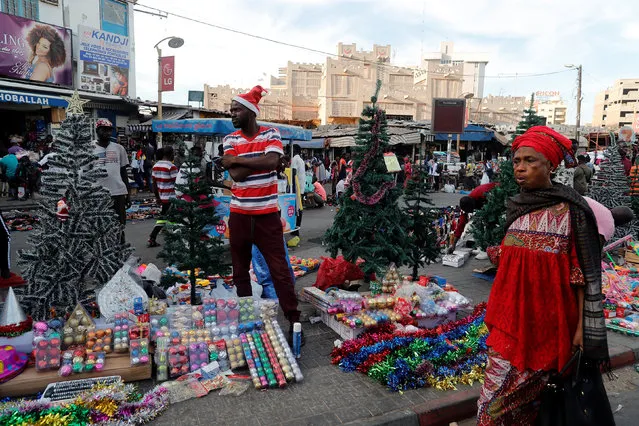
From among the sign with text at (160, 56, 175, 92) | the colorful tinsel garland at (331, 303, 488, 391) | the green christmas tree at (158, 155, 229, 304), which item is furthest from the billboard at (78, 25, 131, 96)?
the colorful tinsel garland at (331, 303, 488, 391)

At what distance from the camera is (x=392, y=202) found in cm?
539

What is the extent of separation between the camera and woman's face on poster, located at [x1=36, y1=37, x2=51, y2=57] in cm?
1712

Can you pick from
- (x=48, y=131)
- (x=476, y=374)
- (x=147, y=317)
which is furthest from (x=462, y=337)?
(x=48, y=131)

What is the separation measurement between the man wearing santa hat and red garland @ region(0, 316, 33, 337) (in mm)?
1807

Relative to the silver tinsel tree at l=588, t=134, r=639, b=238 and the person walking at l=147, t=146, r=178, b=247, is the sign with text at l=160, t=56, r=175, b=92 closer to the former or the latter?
the person walking at l=147, t=146, r=178, b=247

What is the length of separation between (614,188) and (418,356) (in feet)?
22.3

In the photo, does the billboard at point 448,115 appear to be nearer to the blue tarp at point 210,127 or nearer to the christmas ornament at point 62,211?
the blue tarp at point 210,127

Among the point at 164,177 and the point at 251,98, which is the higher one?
the point at 251,98

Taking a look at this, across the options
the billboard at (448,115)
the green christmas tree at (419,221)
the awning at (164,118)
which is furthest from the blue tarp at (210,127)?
the billboard at (448,115)

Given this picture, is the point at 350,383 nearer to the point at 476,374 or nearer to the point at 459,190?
the point at 476,374

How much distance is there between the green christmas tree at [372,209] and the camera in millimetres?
5285

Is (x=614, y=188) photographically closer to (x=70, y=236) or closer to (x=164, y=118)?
(x=70, y=236)

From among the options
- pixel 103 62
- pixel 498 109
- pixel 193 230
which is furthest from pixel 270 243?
pixel 498 109

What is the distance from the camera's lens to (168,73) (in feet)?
61.4
